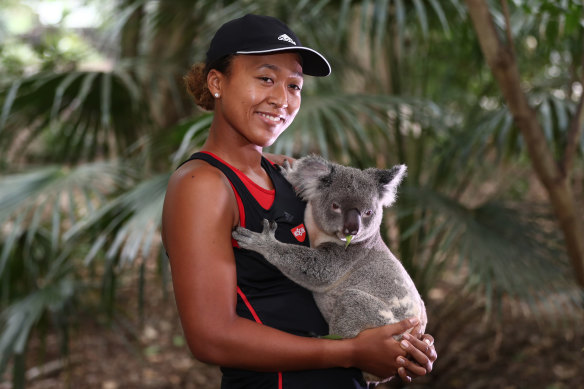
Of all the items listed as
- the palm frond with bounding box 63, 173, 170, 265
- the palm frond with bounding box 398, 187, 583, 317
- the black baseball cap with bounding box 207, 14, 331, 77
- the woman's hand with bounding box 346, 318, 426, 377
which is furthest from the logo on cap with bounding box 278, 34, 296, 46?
the palm frond with bounding box 398, 187, 583, 317

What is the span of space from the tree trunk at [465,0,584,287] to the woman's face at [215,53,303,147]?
136 cm

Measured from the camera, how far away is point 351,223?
131cm

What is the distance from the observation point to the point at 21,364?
2.62 metres

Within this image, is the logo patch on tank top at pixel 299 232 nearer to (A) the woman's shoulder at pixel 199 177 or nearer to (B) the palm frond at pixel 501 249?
(A) the woman's shoulder at pixel 199 177

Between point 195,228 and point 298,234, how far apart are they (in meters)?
0.38

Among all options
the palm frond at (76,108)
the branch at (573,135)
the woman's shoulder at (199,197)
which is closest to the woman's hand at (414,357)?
the woman's shoulder at (199,197)

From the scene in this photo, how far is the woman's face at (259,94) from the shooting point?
49.9 inches

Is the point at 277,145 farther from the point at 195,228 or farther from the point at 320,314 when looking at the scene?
the point at 195,228

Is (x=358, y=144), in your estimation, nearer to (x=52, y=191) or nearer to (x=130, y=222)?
(x=130, y=222)

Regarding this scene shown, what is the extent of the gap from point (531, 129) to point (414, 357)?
1534mm

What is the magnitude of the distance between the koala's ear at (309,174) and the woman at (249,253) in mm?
54

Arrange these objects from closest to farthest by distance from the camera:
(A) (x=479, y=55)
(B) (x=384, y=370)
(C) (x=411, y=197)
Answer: (B) (x=384, y=370), (C) (x=411, y=197), (A) (x=479, y=55)

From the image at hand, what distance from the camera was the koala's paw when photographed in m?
1.25

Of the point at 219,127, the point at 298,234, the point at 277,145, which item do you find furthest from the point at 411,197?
the point at 219,127
